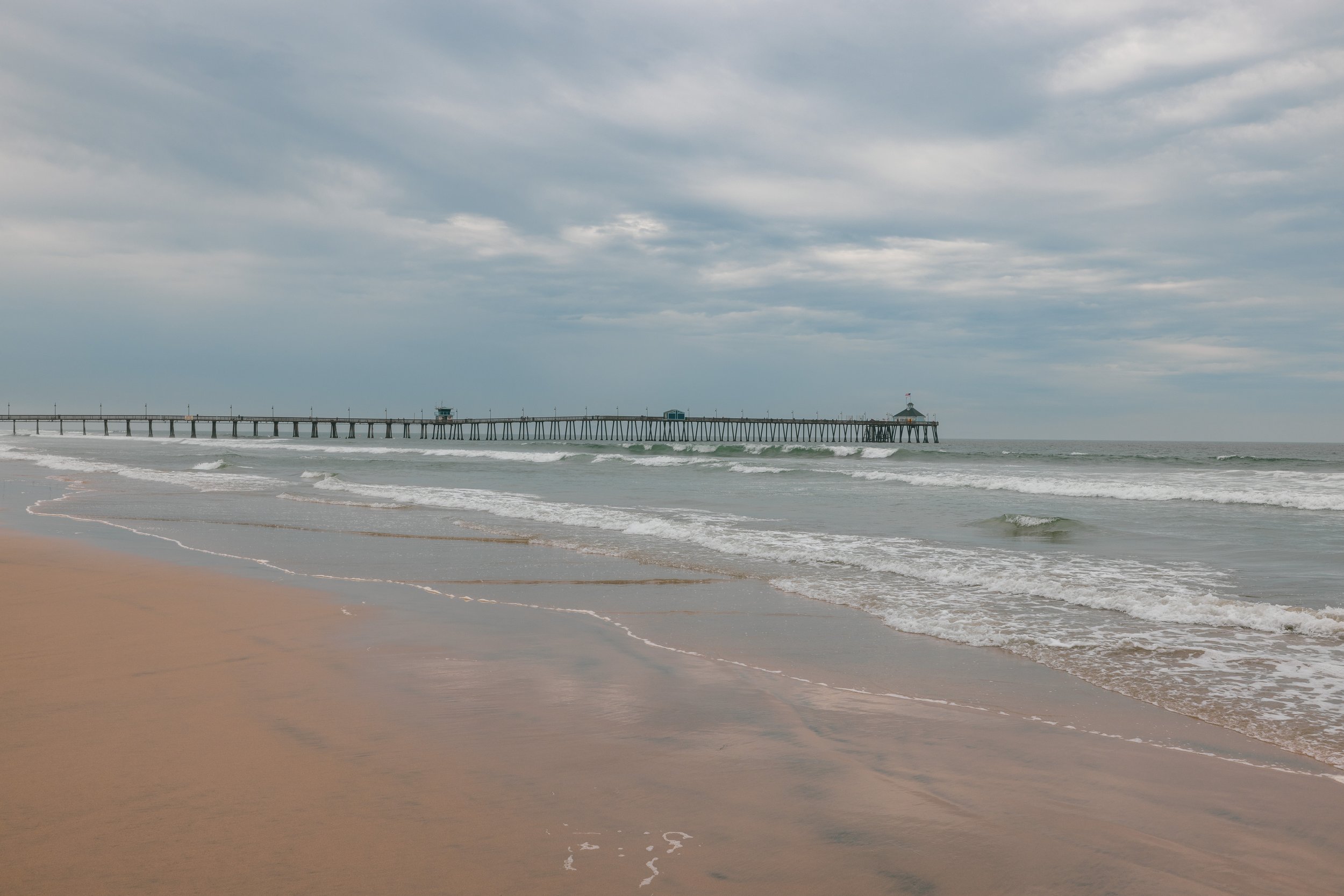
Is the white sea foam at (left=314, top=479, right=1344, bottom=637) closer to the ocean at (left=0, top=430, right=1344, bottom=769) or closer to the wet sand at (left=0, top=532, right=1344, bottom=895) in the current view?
the ocean at (left=0, top=430, right=1344, bottom=769)

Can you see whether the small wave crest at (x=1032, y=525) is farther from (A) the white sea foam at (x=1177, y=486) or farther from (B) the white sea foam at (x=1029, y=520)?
(A) the white sea foam at (x=1177, y=486)

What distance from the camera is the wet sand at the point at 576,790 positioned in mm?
2596

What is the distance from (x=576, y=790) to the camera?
319 centimetres

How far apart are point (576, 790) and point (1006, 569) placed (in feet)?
23.8

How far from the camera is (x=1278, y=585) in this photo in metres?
8.38

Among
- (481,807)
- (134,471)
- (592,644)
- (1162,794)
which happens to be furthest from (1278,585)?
(134,471)

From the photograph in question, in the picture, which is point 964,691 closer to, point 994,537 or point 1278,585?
point 1278,585

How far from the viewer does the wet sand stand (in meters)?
2.60

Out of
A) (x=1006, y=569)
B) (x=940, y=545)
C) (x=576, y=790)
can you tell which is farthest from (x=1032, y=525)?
(x=576, y=790)

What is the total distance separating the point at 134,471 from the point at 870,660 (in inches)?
1138

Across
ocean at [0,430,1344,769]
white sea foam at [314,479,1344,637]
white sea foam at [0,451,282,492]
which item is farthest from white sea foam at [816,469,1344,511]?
white sea foam at [0,451,282,492]

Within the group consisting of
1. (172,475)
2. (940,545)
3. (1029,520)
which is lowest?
(172,475)

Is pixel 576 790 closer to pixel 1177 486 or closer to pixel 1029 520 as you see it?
pixel 1029 520

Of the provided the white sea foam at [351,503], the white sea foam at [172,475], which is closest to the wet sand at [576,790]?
the white sea foam at [351,503]
